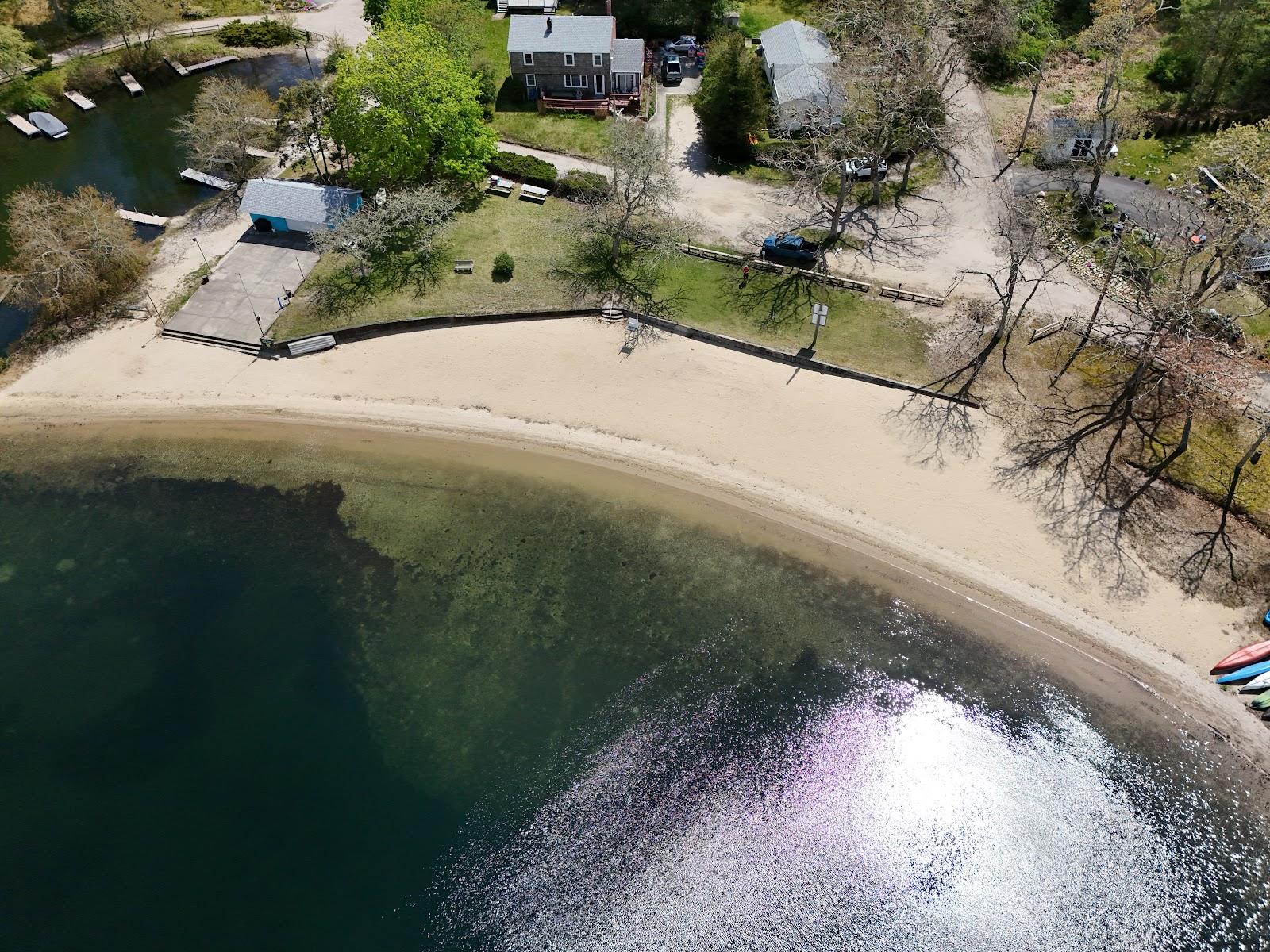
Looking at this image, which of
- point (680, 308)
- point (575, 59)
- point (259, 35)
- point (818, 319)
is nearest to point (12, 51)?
point (259, 35)

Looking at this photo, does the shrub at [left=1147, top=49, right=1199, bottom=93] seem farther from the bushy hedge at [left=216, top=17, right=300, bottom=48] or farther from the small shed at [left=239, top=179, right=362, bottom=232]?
the bushy hedge at [left=216, top=17, right=300, bottom=48]

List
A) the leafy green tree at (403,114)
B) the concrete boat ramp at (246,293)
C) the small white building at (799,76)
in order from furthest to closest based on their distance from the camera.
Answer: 1. the small white building at (799,76)
2. the leafy green tree at (403,114)
3. the concrete boat ramp at (246,293)

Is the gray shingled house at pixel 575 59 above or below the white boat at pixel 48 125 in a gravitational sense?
above

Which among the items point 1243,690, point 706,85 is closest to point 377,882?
point 1243,690

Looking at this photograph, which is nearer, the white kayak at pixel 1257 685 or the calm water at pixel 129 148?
the white kayak at pixel 1257 685

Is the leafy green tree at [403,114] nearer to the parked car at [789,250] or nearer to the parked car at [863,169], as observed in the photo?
the parked car at [789,250]

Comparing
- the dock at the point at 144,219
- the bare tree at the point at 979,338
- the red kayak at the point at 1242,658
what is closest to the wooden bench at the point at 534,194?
the dock at the point at 144,219

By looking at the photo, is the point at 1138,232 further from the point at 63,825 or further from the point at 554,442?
the point at 63,825
